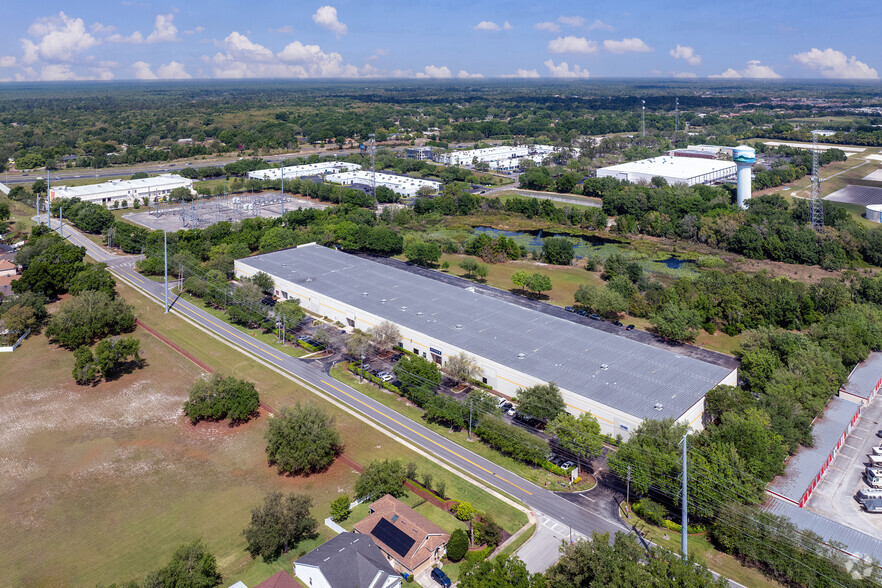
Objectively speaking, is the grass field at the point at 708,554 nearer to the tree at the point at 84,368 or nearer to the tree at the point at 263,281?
the tree at the point at 84,368

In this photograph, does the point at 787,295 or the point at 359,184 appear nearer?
the point at 787,295

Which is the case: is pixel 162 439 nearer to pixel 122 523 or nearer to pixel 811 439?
pixel 122 523

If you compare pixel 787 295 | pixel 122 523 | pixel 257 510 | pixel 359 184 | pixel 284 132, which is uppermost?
pixel 284 132

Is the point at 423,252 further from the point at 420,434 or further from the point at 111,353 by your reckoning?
the point at 111,353

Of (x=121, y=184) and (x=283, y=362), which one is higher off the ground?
(x=121, y=184)

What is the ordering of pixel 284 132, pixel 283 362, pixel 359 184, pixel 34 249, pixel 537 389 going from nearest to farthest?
pixel 537 389
pixel 283 362
pixel 34 249
pixel 359 184
pixel 284 132

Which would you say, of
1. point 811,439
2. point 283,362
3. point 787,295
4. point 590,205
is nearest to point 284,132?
point 590,205

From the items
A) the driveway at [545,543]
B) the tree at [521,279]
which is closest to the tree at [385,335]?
the tree at [521,279]
